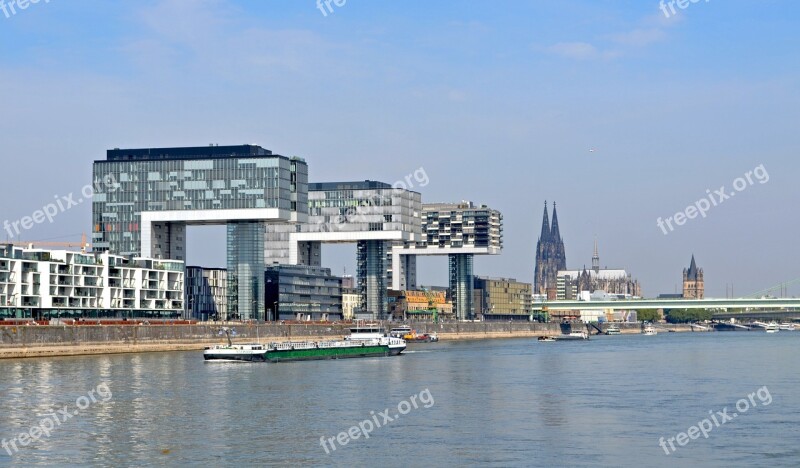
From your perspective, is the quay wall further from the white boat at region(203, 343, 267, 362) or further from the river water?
the white boat at region(203, 343, 267, 362)

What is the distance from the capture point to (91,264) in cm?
14775

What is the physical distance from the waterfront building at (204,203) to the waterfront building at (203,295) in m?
7.00

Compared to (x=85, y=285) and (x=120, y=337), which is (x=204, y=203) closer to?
(x=85, y=285)

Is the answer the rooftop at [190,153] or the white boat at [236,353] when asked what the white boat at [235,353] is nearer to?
the white boat at [236,353]

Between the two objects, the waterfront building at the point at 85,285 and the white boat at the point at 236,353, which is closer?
the white boat at the point at 236,353

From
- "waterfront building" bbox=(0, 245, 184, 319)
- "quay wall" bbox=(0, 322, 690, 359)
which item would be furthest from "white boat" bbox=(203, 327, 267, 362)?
"waterfront building" bbox=(0, 245, 184, 319)

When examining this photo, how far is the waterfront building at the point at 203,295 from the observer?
618 ft

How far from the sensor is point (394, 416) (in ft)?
196

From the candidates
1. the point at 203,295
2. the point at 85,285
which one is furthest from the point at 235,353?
the point at 203,295

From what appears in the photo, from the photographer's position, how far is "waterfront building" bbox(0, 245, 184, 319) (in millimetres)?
133875

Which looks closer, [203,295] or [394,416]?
[394,416]

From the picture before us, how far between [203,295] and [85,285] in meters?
49.1

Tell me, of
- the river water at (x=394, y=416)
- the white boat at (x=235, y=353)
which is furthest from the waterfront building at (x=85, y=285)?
the river water at (x=394, y=416)

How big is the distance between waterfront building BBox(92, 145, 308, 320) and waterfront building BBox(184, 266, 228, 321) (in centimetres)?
700
